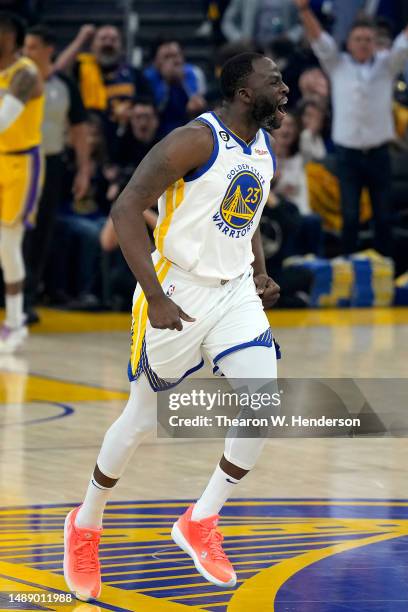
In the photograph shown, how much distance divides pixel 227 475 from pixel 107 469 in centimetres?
42

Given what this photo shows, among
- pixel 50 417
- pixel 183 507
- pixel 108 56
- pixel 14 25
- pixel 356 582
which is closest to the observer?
pixel 356 582

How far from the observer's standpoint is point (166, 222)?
217 inches

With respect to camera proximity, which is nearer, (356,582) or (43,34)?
(356,582)

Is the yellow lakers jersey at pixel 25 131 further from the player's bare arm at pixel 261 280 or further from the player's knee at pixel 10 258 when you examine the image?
the player's bare arm at pixel 261 280

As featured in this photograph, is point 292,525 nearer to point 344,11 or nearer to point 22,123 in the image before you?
point 22,123

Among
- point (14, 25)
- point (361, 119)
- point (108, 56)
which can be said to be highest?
point (14, 25)

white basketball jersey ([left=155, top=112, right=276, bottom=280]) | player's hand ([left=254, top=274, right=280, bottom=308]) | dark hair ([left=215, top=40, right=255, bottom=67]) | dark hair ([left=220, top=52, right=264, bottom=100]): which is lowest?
dark hair ([left=215, top=40, right=255, bottom=67])

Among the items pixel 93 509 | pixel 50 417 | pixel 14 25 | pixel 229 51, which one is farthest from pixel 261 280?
pixel 229 51

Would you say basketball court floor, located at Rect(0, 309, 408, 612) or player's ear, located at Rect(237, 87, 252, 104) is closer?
basketball court floor, located at Rect(0, 309, 408, 612)

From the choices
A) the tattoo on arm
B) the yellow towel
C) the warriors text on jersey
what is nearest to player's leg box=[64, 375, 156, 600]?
the tattoo on arm

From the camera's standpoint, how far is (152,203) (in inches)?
209

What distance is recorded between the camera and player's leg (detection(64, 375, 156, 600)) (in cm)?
542

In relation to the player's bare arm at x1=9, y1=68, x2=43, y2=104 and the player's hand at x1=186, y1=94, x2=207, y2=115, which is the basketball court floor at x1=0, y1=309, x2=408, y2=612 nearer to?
the player's bare arm at x1=9, y1=68, x2=43, y2=104

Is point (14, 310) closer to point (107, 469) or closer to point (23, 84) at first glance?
point (23, 84)
